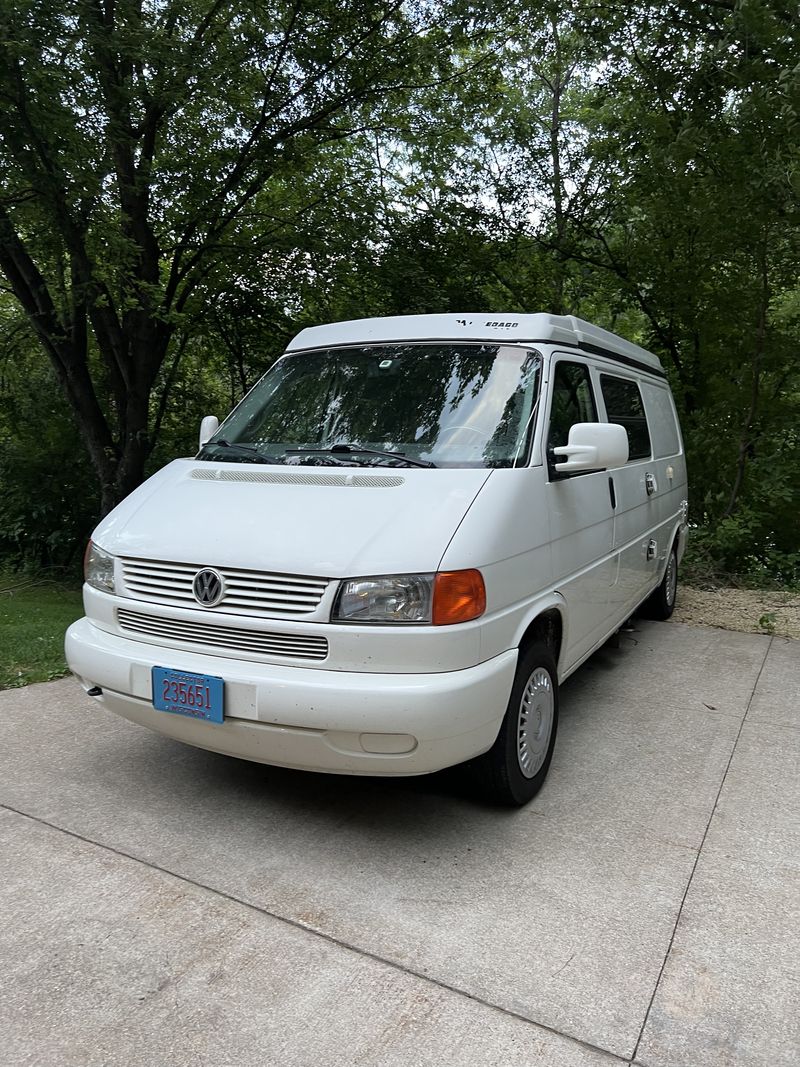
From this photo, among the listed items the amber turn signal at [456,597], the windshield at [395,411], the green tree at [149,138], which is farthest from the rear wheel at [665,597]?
the green tree at [149,138]

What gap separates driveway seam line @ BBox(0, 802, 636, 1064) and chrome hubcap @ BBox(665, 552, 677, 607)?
5.08 meters

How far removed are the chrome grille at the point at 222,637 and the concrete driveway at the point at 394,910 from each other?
0.78 meters

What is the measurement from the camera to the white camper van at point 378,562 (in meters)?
2.77

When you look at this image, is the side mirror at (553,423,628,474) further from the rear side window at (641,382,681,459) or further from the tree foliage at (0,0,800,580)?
the tree foliage at (0,0,800,580)

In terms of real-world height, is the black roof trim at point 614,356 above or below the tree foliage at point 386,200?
below

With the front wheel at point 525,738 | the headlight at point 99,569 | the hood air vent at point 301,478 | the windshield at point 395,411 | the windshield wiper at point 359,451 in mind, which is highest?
the windshield at point 395,411

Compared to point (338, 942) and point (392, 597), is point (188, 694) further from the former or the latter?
point (338, 942)

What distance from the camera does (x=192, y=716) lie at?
2.95 metres

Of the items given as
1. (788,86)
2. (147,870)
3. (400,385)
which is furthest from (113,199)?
(147,870)

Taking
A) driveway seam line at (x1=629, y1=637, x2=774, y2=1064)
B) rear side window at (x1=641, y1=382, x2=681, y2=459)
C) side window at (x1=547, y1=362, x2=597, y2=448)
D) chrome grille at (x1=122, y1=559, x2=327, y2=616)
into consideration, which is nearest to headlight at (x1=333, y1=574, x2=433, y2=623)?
chrome grille at (x1=122, y1=559, x2=327, y2=616)

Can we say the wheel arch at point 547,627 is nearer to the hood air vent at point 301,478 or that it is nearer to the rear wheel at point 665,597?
the hood air vent at point 301,478

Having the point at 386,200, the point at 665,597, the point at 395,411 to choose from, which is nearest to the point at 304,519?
the point at 395,411

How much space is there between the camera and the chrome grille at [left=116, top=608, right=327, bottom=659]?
2830mm

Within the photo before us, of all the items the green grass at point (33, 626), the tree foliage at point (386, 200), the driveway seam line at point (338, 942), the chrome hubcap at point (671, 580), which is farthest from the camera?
the chrome hubcap at point (671, 580)
